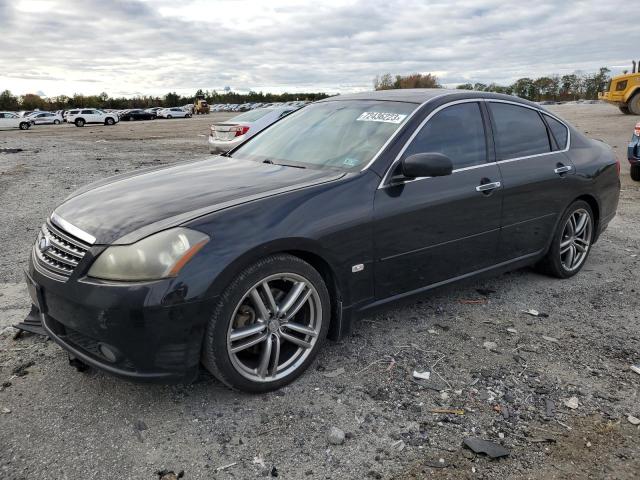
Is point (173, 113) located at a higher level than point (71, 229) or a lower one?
lower

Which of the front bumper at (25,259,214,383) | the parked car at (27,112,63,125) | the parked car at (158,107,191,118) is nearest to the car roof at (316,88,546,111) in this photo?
the front bumper at (25,259,214,383)

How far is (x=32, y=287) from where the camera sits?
3.07 m

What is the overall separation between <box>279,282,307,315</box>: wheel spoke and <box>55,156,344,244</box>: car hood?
55cm

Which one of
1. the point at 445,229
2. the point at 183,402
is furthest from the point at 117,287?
the point at 445,229

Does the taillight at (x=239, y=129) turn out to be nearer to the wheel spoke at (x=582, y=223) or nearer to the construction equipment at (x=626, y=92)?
the wheel spoke at (x=582, y=223)

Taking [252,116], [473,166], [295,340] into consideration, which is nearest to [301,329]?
[295,340]

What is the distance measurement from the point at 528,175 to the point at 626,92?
2577cm

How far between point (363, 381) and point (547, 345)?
1.39 m

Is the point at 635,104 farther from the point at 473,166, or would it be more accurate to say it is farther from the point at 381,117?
the point at 381,117

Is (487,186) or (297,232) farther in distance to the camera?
(487,186)

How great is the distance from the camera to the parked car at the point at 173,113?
2509 inches

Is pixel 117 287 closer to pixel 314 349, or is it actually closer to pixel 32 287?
pixel 32 287

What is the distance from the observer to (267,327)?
2992mm

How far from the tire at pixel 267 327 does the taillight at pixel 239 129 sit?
11357mm
